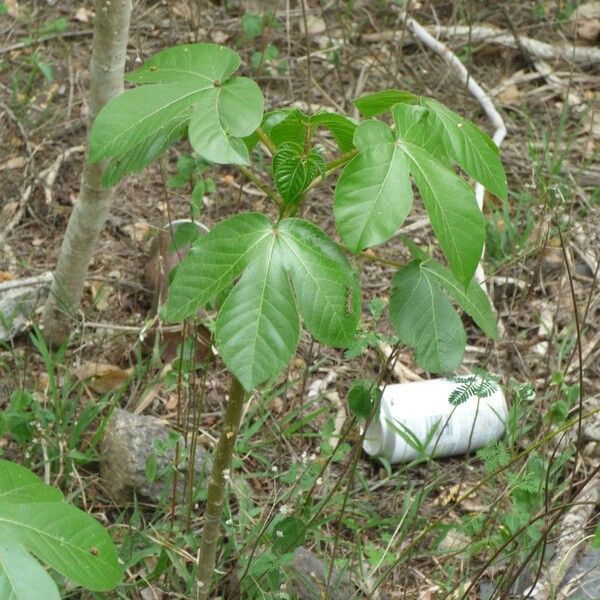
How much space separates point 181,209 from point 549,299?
4.74 ft

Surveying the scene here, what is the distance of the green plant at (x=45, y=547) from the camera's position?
1373 mm

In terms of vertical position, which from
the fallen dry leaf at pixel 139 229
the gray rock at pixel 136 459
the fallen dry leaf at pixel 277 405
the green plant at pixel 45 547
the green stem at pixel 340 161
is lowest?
the fallen dry leaf at pixel 277 405

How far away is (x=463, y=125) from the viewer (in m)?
1.54

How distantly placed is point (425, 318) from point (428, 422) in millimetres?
1208

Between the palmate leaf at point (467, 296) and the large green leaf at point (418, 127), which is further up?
the large green leaf at point (418, 127)

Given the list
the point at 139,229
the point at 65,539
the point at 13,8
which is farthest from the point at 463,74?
the point at 65,539

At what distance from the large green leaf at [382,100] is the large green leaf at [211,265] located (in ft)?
1.04

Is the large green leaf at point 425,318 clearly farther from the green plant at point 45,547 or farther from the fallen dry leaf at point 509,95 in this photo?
the fallen dry leaf at point 509,95

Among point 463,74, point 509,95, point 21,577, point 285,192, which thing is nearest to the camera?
point 21,577

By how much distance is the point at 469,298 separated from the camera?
1.64 meters

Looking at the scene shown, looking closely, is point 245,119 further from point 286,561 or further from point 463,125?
point 286,561

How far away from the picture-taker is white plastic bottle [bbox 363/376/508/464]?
273 centimetres

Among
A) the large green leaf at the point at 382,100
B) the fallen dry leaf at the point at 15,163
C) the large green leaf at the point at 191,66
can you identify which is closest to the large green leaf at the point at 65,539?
the large green leaf at the point at 191,66

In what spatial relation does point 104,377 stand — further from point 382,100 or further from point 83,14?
point 83,14
